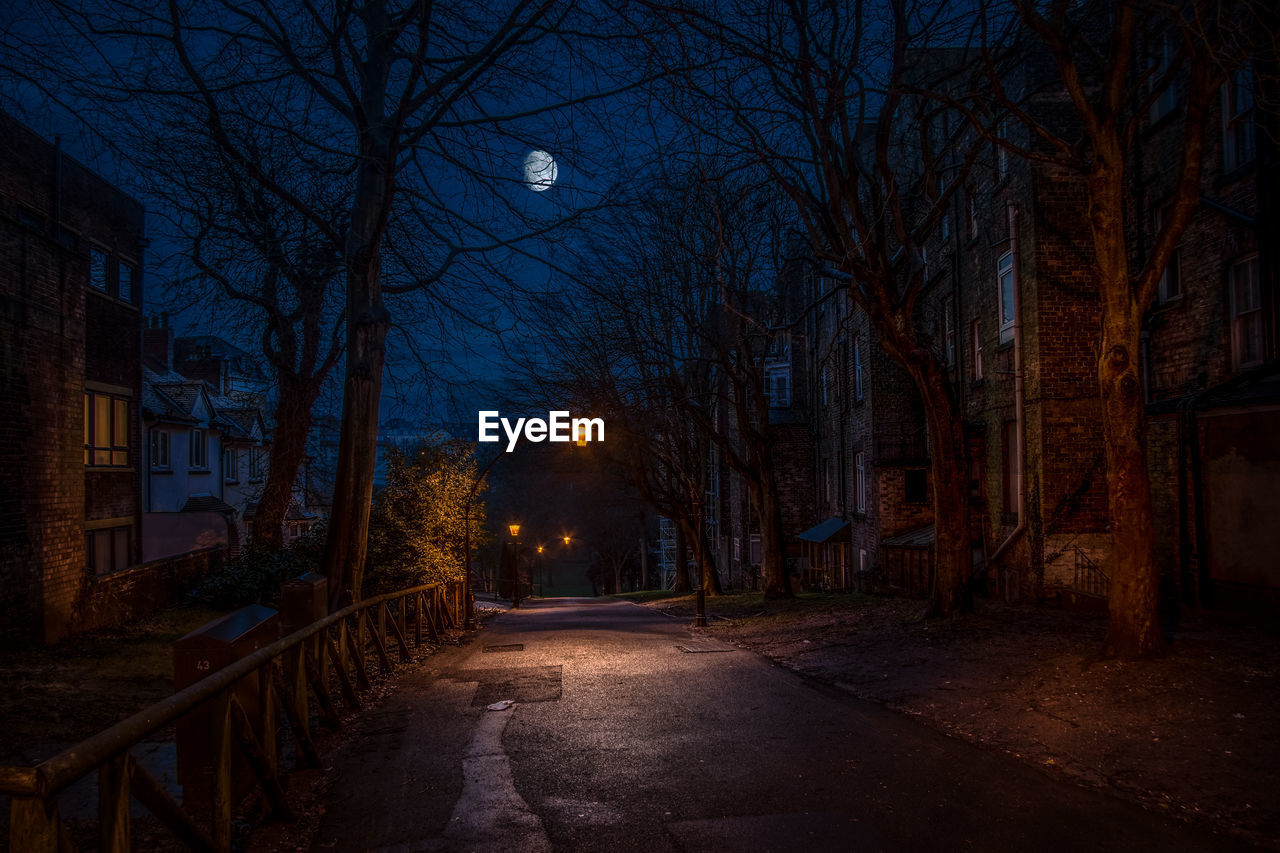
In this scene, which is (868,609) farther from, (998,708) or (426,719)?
(426,719)

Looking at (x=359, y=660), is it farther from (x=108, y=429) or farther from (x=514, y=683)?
(x=108, y=429)

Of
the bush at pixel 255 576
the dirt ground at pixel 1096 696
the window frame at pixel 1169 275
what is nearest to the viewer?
the dirt ground at pixel 1096 696

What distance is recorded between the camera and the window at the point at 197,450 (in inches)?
1146

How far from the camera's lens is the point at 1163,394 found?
46.8 ft

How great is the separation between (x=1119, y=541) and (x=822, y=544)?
2284 centimetres

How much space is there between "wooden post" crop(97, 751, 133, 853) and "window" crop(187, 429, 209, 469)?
2843 centimetres

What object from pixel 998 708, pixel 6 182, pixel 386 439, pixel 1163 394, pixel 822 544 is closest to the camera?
pixel 998 708

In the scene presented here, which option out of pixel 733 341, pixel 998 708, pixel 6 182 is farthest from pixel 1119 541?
pixel 6 182

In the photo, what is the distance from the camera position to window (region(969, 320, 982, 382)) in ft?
66.3

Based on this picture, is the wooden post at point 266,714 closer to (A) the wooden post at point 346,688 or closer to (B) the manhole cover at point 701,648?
(A) the wooden post at point 346,688

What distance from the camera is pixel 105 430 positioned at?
881 inches

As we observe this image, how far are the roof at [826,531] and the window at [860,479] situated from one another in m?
1.26

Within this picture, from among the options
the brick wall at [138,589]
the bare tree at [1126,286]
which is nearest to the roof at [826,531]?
the brick wall at [138,589]

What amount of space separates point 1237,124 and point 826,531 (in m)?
19.1
